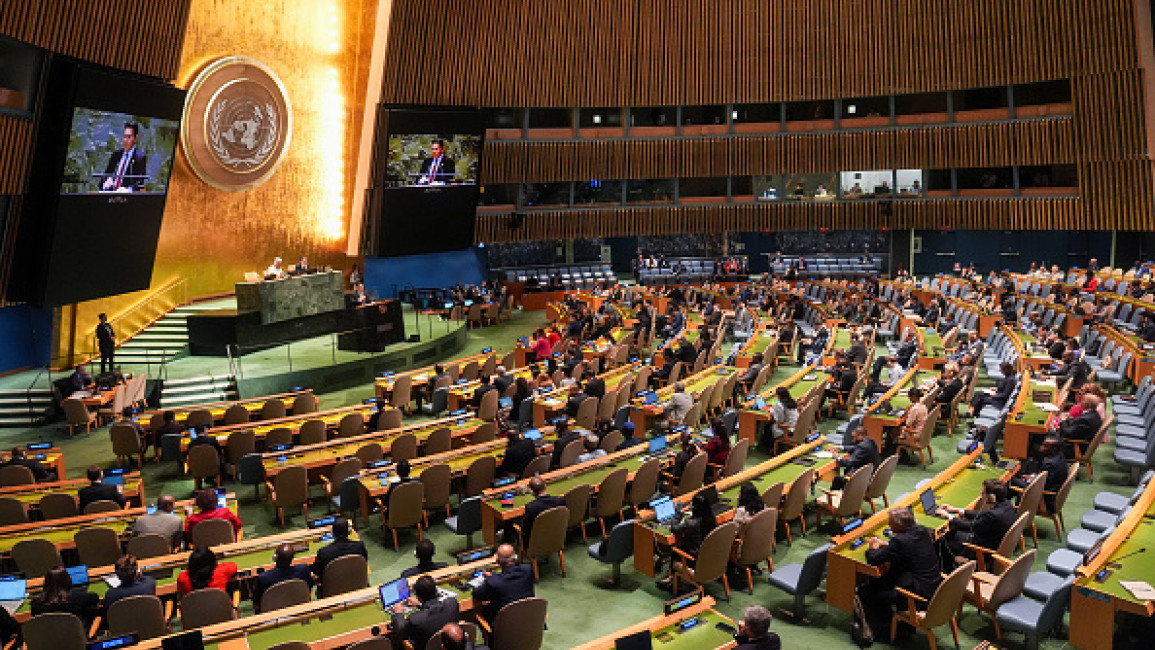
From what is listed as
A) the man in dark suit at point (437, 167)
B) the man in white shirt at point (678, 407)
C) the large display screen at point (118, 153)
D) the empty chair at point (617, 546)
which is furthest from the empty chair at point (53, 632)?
the man in dark suit at point (437, 167)

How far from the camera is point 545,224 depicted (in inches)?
1272

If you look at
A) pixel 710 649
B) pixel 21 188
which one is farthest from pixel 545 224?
pixel 710 649

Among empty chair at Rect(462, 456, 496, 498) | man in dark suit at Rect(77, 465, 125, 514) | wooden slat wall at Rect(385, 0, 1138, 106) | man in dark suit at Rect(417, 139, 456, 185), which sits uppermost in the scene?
wooden slat wall at Rect(385, 0, 1138, 106)

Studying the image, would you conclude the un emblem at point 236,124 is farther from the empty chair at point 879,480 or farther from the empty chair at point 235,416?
the empty chair at point 879,480

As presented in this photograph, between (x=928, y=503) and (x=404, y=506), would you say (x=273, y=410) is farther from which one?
(x=928, y=503)

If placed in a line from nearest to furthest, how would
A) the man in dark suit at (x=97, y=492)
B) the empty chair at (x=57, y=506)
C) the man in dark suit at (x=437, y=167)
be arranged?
1. the empty chair at (x=57, y=506)
2. the man in dark suit at (x=97, y=492)
3. the man in dark suit at (x=437, y=167)

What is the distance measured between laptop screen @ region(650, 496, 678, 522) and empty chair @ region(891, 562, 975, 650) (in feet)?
6.89

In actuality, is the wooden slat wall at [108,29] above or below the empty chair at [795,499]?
above

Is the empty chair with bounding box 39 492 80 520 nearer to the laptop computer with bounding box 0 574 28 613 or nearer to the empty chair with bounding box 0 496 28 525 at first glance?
the empty chair with bounding box 0 496 28 525

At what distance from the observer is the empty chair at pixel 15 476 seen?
34.1 ft

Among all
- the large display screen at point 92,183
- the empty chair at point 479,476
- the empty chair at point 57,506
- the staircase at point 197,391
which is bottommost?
the empty chair at point 57,506

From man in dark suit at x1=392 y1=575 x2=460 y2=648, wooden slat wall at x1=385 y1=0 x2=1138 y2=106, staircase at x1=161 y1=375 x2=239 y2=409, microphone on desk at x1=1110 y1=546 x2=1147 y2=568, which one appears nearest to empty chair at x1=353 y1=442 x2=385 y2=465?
man in dark suit at x1=392 y1=575 x2=460 y2=648

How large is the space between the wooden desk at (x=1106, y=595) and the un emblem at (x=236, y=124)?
66.4ft

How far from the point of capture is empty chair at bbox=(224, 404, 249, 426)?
13.5m
